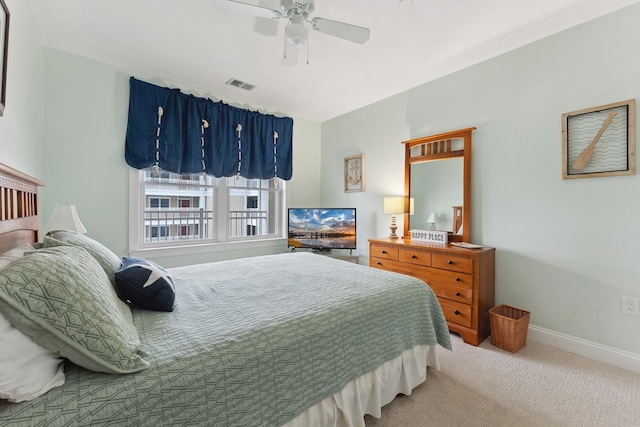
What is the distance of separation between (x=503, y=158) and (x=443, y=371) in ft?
6.60

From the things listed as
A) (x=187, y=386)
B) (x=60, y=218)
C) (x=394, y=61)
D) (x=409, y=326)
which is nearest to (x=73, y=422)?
(x=187, y=386)

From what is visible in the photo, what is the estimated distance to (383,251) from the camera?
10.3 feet

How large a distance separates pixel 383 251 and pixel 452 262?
2.53 ft

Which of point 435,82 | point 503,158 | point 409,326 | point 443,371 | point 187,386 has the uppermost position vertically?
→ point 435,82

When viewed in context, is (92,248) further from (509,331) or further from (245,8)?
(509,331)

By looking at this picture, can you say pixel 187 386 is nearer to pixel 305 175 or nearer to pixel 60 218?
pixel 60 218

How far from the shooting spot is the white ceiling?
204 centimetres

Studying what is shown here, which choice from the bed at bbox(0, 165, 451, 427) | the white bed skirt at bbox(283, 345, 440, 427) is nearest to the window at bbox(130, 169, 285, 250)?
the bed at bbox(0, 165, 451, 427)

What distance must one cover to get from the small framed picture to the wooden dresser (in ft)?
4.83

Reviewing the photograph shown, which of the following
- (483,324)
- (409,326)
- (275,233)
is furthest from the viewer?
(275,233)

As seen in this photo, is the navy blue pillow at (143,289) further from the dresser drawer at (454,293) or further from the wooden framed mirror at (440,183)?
the wooden framed mirror at (440,183)

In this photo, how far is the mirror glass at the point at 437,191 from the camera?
294cm

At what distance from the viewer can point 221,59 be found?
275 cm

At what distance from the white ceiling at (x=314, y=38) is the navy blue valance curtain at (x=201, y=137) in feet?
0.85
